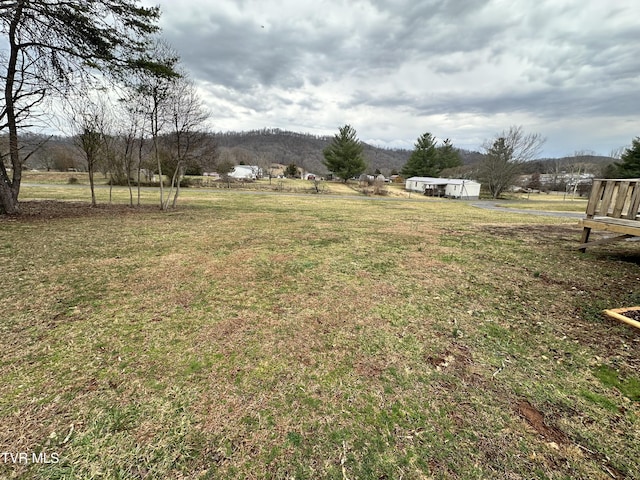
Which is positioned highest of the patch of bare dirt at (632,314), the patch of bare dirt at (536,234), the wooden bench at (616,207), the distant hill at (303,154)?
the distant hill at (303,154)

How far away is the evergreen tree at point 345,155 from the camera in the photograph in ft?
145

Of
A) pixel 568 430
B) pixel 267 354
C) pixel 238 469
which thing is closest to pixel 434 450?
pixel 568 430

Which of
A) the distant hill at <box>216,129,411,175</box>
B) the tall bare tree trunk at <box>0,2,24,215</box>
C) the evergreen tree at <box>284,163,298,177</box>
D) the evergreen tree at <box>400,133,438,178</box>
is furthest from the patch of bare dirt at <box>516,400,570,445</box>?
the distant hill at <box>216,129,411,175</box>

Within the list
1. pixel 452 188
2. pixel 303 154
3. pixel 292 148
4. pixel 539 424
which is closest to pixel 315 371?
pixel 539 424

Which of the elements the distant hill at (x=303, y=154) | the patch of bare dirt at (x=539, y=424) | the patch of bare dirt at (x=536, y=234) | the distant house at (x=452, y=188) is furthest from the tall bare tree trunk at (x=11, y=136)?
the distant hill at (x=303, y=154)

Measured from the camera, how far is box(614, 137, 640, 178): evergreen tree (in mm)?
31906

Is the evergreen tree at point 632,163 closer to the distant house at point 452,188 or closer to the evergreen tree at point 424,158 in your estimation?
the distant house at point 452,188

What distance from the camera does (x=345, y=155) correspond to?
147ft

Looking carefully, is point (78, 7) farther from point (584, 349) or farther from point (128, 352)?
point (584, 349)

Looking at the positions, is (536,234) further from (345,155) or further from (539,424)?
(345,155)

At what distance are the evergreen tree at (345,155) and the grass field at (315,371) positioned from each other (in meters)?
42.2

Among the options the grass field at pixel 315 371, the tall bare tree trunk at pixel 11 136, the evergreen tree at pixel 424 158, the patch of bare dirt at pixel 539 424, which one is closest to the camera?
Result: the grass field at pixel 315 371

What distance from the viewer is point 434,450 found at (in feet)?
5.46

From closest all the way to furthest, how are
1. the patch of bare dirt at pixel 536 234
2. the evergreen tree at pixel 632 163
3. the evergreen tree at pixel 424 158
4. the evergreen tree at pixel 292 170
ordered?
the patch of bare dirt at pixel 536 234, the evergreen tree at pixel 632 163, the evergreen tree at pixel 424 158, the evergreen tree at pixel 292 170
